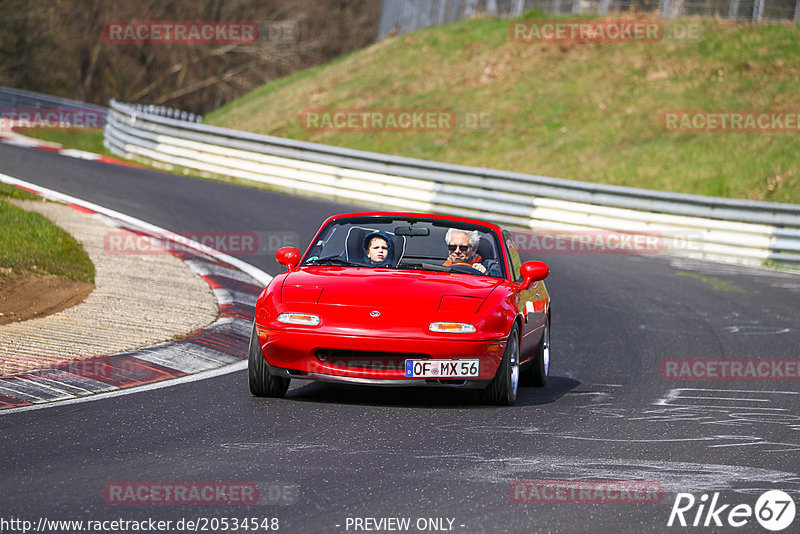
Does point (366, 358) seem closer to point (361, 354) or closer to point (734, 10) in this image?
point (361, 354)

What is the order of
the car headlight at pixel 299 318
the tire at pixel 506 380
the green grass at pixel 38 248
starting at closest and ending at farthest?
the car headlight at pixel 299 318
the tire at pixel 506 380
the green grass at pixel 38 248

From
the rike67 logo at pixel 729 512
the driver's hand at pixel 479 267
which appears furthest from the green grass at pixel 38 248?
the rike67 logo at pixel 729 512

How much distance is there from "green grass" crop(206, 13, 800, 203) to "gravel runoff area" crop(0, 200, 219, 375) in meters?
15.3

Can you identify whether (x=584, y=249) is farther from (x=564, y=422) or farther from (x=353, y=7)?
(x=353, y=7)

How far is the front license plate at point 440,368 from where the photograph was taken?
283 inches

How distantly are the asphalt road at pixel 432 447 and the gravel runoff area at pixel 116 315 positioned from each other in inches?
41.8

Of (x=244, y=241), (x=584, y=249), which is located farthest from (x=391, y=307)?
(x=584, y=249)

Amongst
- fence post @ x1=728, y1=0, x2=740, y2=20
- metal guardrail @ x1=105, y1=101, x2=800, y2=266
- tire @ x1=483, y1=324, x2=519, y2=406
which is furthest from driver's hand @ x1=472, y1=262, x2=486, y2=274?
fence post @ x1=728, y1=0, x2=740, y2=20

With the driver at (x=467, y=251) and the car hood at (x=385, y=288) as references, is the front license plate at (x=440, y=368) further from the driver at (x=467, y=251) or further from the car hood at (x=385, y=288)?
the driver at (x=467, y=251)

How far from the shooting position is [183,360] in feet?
28.6

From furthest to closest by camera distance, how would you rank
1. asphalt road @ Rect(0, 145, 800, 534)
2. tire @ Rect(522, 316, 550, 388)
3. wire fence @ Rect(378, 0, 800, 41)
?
wire fence @ Rect(378, 0, 800, 41)
tire @ Rect(522, 316, 550, 388)
asphalt road @ Rect(0, 145, 800, 534)

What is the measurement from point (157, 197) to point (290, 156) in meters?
5.46

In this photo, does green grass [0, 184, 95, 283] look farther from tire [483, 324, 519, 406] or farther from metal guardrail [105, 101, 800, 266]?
metal guardrail [105, 101, 800, 266]

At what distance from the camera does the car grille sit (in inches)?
284
